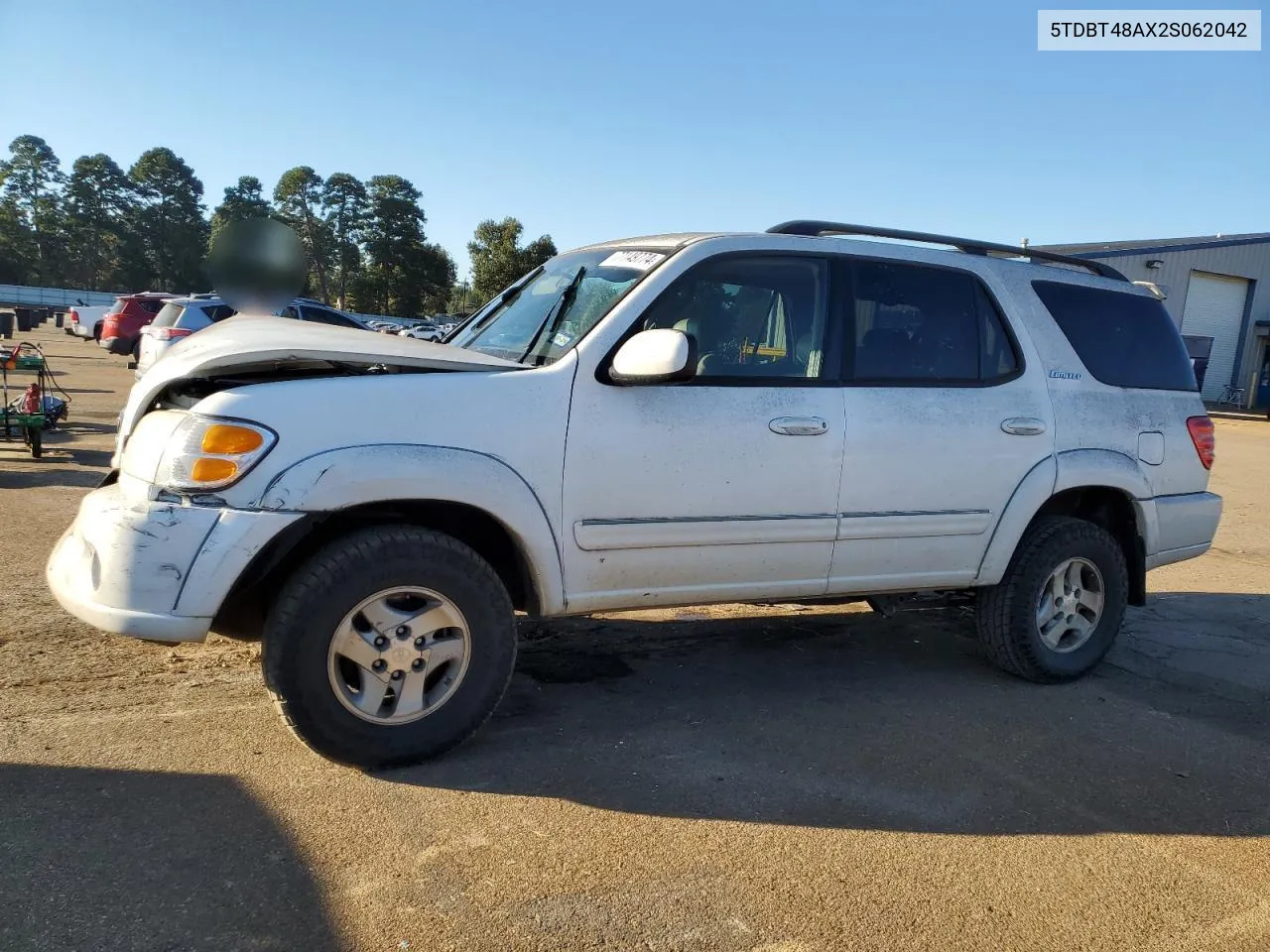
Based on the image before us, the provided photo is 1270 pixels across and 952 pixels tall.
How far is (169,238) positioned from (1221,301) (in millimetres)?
51504

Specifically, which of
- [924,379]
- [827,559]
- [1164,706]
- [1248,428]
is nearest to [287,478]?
[827,559]

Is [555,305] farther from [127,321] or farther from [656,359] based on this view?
[127,321]

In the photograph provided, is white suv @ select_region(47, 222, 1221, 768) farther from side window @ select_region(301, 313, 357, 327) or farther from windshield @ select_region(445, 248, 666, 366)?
side window @ select_region(301, 313, 357, 327)

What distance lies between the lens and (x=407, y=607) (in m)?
3.35

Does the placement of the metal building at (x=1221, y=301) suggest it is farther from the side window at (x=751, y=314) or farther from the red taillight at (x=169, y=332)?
the side window at (x=751, y=314)

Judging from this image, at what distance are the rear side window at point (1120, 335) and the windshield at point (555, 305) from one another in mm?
→ 2165

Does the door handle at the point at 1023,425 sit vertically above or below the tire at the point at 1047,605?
above

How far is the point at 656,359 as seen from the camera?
134 inches

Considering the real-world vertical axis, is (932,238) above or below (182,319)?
above

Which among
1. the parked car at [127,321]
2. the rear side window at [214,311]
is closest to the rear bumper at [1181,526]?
the rear side window at [214,311]

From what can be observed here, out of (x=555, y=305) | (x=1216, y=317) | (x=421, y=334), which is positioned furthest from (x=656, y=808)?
(x=1216, y=317)

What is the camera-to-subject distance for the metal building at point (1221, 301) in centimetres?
3142

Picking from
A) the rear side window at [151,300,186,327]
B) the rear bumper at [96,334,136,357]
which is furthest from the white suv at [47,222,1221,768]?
the rear bumper at [96,334,136,357]

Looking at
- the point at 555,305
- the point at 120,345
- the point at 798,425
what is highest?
the point at 555,305
